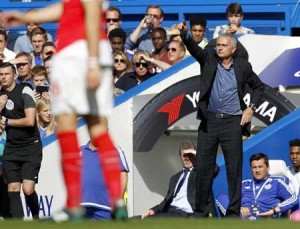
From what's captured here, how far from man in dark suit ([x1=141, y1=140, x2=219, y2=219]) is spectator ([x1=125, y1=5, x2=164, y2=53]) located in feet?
13.1

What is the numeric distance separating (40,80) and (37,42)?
1.31 metres

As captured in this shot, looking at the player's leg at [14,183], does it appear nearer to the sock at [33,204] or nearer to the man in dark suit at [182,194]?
the sock at [33,204]

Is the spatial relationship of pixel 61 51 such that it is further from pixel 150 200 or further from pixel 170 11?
pixel 170 11

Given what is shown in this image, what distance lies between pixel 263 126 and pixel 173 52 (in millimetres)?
2136

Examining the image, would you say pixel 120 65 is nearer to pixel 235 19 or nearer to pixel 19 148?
pixel 235 19

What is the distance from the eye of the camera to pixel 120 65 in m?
15.4

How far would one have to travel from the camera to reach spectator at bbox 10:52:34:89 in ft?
51.1

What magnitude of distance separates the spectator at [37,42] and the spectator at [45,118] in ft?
5.75

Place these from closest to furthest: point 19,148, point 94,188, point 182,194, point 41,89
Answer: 1. point 94,188
2. point 182,194
3. point 19,148
4. point 41,89

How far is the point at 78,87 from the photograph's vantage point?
7234 millimetres

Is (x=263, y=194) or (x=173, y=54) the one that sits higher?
(x=173, y=54)

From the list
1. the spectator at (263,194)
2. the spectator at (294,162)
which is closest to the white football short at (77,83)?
the spectator at (263,194)

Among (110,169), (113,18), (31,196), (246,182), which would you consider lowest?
(31,196)

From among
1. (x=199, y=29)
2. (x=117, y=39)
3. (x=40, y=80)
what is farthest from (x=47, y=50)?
(x=199, y=29)
